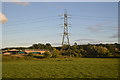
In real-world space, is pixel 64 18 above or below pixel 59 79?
above

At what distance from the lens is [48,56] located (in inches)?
3127

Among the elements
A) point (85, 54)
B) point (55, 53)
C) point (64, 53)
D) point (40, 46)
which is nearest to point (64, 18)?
point (55, 53)

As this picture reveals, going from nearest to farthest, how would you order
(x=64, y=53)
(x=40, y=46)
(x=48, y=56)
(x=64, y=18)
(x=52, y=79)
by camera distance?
1. (x=52, y=79)
2. (x=64, y=18)
3. (x=48, y=56)
4. (x=64, y=53)
5. (x=40, y=46)

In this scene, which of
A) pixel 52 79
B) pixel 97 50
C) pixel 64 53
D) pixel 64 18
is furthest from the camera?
pixel 97 50

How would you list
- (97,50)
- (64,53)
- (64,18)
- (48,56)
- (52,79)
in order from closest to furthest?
(52,79) → (64,18) → (48,56) → (64,53) → (97,50)

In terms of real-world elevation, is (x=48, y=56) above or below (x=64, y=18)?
below

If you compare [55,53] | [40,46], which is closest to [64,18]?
[55,53]

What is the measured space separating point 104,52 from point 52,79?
81.6 meters

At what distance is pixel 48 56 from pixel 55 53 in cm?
458

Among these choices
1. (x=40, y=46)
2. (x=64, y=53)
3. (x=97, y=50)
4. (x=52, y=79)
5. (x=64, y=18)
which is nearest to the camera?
(x=52, y=79)

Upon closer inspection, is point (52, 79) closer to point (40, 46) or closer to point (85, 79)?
point (85, 79)

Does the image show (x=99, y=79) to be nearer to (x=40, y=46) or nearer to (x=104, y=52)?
(x=104, y=52)

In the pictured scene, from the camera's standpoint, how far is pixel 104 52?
94250 mm

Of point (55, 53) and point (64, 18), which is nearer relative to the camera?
point (64, 18)
